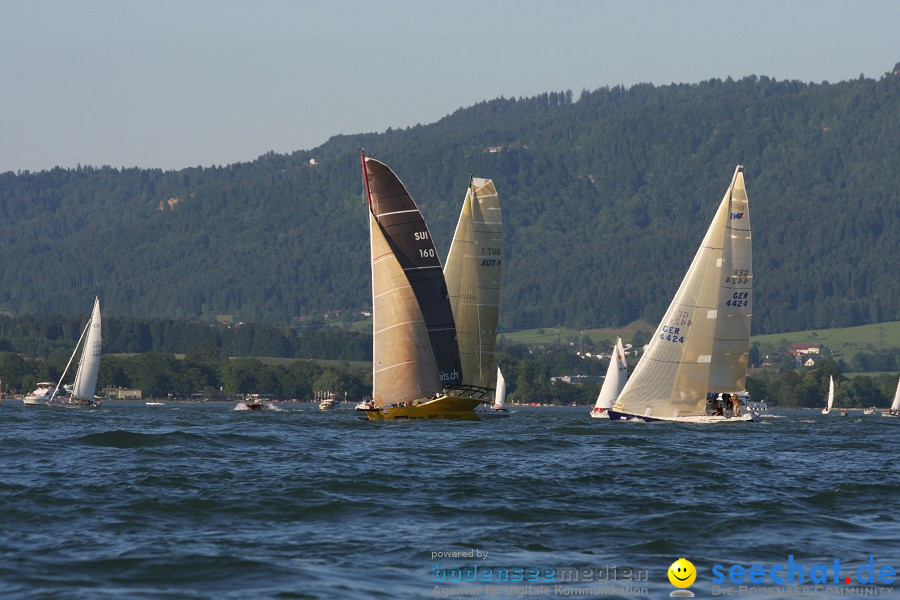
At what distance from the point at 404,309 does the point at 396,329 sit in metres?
1.02

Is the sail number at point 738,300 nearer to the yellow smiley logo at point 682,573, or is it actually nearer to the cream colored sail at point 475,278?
the cream colored sail at point 475,278

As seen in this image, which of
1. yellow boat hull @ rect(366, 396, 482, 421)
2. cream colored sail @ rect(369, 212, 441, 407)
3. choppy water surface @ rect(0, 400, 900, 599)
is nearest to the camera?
choppy water surface @ rect(0, 400, 900, 599)

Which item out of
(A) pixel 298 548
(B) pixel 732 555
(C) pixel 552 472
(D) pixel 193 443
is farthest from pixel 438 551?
(D) pixel 193 443

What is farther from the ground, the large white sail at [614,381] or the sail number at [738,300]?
the sail number at [738,300]

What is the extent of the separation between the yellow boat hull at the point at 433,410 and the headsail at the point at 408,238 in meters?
2.35

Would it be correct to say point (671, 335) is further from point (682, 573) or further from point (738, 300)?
point (682, 573)

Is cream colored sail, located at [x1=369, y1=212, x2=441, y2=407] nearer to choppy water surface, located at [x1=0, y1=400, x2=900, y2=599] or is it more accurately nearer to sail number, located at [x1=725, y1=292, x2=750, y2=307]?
sail number, located at [x1=725, y1=292, x2=750, y2=307]

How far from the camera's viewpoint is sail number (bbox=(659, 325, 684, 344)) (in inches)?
3004

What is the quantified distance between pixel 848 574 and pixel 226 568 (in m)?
10.3

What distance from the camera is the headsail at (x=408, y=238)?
71.9 metres

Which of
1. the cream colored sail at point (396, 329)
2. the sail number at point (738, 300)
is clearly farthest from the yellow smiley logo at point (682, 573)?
the sail number at point (738, 300)

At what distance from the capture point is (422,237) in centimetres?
7281

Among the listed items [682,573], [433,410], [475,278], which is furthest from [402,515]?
[475,278]

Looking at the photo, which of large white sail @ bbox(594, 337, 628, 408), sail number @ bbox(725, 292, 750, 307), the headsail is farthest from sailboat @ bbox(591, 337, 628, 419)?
the headsail
